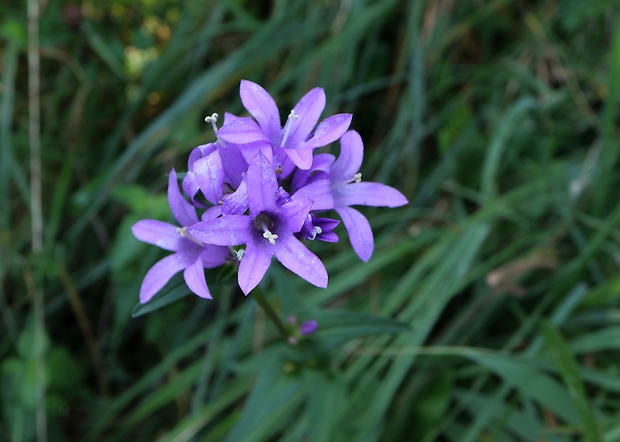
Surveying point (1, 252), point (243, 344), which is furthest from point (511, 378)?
point (1, 252)

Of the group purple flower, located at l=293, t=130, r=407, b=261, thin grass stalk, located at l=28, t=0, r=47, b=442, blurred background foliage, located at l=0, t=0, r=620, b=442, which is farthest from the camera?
thin grass stalk, located at l=28, t=0, r=47, b=442

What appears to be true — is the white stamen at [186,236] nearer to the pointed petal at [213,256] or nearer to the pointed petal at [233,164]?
the pointed petal at [213,256]

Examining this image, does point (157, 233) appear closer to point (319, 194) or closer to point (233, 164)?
point (233, 164)

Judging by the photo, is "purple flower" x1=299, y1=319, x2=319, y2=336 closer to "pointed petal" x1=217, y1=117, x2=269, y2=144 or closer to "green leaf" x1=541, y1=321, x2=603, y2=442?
"pointed petal" x1=217, y1=117, x2=269, y2=144

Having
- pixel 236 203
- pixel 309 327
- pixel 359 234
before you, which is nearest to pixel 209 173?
pixel 236 203

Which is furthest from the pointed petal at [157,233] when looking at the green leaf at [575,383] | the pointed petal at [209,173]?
the green leaf at [575,383]

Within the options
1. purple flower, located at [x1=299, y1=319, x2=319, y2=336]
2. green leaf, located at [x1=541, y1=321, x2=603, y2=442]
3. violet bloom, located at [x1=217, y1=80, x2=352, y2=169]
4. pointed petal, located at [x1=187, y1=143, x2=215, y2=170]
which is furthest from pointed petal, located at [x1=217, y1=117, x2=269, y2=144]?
green leaf, located at [x1=541, y1=321, x2=603, y2=442]
